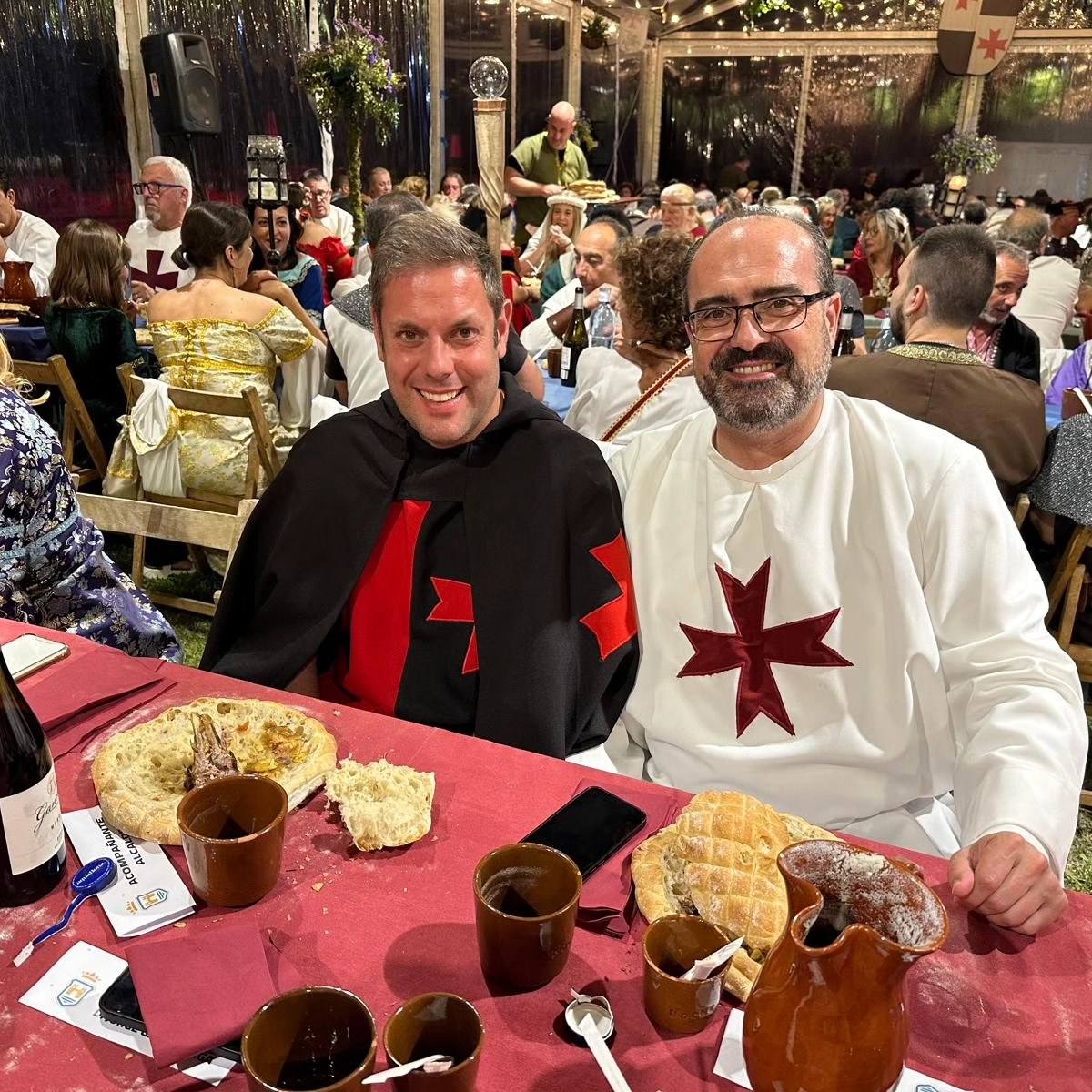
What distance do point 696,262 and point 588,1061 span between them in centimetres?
147

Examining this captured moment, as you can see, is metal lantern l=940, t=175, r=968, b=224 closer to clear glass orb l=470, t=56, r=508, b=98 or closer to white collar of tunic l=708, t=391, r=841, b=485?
clear glass orb l=470, t=56, r=508, b=98

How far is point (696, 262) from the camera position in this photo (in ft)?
6.00

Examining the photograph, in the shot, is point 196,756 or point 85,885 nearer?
point 85,885

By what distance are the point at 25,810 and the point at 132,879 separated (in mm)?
174

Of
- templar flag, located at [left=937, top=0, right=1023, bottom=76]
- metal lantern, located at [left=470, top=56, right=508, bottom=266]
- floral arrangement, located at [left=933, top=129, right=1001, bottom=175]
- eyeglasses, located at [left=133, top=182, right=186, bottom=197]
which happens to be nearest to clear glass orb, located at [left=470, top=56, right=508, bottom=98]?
metal lantern, located at [left=470, top=56, right=508, bottom=266]

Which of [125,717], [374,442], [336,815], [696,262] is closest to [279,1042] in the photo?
[336,815]

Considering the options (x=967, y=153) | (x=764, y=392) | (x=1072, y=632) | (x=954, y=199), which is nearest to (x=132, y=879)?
(x=764, y=392)

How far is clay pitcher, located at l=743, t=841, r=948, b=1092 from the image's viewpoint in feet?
2.54

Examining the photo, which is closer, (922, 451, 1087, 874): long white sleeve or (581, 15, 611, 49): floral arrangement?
(922, 451, 1087, 874): long white sleeve

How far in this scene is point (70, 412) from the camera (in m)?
4.03

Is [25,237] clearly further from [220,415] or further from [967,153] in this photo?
[967,153]

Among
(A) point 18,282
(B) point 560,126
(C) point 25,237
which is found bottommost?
(A) point 18,282

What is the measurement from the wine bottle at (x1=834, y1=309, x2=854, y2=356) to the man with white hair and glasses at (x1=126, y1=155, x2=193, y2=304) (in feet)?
14.0

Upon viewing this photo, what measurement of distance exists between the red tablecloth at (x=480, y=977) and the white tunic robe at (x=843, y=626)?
0.46 m
